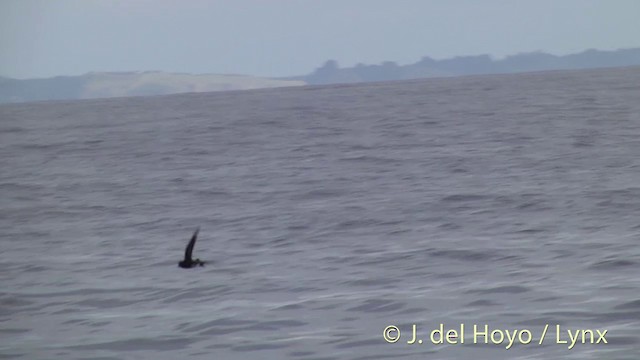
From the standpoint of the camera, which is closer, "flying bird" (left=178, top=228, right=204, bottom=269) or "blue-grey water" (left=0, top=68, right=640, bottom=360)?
"blue-grey water" (left=0, top=68, right=640, bottom=360)

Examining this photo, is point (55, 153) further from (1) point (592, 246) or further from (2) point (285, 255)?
(1) point (592, 246)

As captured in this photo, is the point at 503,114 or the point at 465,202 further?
the point at 503,114

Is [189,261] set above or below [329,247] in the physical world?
above

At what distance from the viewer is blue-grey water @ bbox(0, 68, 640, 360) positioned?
13930mm

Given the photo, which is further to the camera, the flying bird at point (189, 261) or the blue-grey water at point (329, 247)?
the flying bird at point (189, 261)

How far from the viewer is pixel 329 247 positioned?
20.5 meters

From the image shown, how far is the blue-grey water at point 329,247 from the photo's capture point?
13.9 metres

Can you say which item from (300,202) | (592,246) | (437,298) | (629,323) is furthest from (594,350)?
(300,202)

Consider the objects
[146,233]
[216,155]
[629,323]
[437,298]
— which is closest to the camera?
[629,323]

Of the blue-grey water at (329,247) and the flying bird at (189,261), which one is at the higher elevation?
the flying bird at (189,261)

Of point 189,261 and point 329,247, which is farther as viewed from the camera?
point 329,247

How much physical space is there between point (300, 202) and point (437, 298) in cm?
1197

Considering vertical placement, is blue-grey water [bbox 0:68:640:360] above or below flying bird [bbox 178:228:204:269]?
below

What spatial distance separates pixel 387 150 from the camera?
39656 mm
